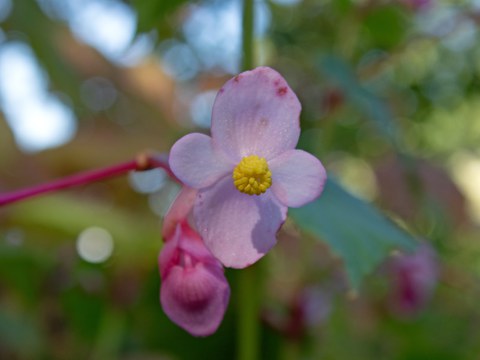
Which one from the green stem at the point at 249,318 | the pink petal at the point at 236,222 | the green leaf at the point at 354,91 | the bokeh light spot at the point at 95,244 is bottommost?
the bokeh light spot at the point at 95,244

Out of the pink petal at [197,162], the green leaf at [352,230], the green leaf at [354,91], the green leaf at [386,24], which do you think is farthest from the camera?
the green leaf at [386,24]

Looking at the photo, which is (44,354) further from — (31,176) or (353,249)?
(353,249)

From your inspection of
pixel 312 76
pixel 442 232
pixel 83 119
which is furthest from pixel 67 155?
pixel 442 232

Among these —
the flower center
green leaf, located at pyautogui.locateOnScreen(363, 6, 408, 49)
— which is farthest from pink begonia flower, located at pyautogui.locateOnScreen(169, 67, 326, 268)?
green leaf, located at pyautogui.locateOnScreen(363, 6, 408, 49)

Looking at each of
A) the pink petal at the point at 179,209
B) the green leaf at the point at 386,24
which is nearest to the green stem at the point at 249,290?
the pink petal at the point at 179,209

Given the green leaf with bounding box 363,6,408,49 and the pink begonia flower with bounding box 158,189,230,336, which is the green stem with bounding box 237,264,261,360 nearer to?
the pink begonia flower with bounding box 158,189,230,336

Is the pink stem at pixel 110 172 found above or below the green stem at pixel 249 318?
above

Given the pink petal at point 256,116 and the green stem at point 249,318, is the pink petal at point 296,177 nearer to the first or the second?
the pink petal at point 256,116
